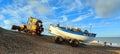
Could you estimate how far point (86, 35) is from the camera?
122 feet

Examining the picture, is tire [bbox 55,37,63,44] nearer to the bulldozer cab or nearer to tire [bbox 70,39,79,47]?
tire [bbox 70,39,79,47]

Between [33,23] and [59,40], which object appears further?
[33,23]

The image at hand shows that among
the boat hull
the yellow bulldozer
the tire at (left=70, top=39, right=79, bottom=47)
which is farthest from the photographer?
the yellow bulldozer

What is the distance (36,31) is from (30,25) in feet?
7.82

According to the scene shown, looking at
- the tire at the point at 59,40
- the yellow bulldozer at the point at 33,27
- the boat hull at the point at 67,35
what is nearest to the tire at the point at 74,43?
the boat hull at the point at 67,35

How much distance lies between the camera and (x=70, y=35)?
3609cm

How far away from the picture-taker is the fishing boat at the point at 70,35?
35481 mm

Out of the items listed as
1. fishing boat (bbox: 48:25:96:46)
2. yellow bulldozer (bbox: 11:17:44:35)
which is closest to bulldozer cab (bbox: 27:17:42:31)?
yellow bulldozer (bbox: 11:17:44:35)

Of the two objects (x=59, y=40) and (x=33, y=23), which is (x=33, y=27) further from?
(x=59, y=40)

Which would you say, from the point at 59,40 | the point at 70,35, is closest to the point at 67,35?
the point at 70,35

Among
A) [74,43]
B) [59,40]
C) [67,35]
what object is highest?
[67,35]

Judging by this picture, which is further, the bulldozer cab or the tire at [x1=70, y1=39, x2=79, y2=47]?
the bulldozer cab

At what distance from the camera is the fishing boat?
35.5 m

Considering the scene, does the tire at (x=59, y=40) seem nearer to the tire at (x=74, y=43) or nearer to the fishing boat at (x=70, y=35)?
the fishing boat at (x=70, y=35)
